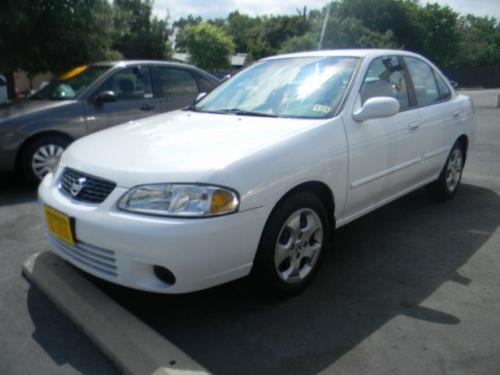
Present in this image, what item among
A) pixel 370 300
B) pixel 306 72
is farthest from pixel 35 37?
pixel 370 300

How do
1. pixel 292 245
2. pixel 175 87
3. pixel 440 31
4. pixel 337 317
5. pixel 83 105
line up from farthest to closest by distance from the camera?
pixel 440 31, pixel 175 87, pixel 83 105, pixel 292 245, pixel 337 317

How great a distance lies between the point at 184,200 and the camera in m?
2.39

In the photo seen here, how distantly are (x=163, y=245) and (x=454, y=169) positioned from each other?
372 cm

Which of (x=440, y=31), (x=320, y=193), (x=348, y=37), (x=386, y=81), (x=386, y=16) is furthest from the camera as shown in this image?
(x=440, y=31)

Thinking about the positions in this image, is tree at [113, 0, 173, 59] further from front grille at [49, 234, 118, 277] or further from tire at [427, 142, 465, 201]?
front grille at [49, 234, 118, 277]

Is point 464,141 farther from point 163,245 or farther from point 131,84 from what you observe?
point 131,84

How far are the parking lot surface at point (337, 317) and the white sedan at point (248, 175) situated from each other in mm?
324

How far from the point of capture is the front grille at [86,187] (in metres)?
2.58

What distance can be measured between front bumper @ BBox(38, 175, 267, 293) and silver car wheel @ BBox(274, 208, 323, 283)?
27 cm

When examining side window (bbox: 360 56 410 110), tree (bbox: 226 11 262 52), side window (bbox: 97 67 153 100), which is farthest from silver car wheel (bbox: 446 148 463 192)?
tree (bbox: 226 11 262 52)

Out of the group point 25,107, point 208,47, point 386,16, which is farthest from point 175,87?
point 386,16

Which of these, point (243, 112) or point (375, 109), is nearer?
point (375, 109)

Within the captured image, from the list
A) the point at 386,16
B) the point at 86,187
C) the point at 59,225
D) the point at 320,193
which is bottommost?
the point at 59,225

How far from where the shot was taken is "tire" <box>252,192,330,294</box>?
2.65m
